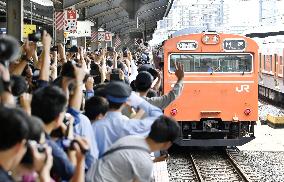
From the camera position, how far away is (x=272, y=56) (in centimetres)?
2356

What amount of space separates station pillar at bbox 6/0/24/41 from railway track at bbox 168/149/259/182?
510 cm

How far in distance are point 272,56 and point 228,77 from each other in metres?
11.5

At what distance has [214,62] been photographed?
1268cm

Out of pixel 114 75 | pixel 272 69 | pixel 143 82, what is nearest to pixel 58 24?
pixel 272 69

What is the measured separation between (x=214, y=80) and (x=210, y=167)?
1.84m

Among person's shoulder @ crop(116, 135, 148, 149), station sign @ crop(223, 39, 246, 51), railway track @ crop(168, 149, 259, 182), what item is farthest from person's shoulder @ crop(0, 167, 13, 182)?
station sign @ crop(223, 39, 246, 51)

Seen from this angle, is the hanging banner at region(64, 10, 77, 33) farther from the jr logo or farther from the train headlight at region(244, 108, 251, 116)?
the train headlight at region(244, 108, 251, 116)

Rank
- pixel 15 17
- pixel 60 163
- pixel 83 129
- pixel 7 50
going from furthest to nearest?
pixel 15 17 → pixel 83 129 → pixel 7 50 → pixel 60 163

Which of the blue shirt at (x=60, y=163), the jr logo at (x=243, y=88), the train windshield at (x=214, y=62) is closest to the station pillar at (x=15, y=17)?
the train windshield at (x=214, y=62)

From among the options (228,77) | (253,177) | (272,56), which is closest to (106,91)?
(253,177)

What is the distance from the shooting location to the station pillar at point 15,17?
14.9 m

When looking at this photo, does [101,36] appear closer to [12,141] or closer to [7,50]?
[7,50]

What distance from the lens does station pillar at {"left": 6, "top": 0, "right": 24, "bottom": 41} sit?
14.9m

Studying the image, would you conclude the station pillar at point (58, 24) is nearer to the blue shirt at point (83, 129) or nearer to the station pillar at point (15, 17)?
the station pillar at point (15, 17)
